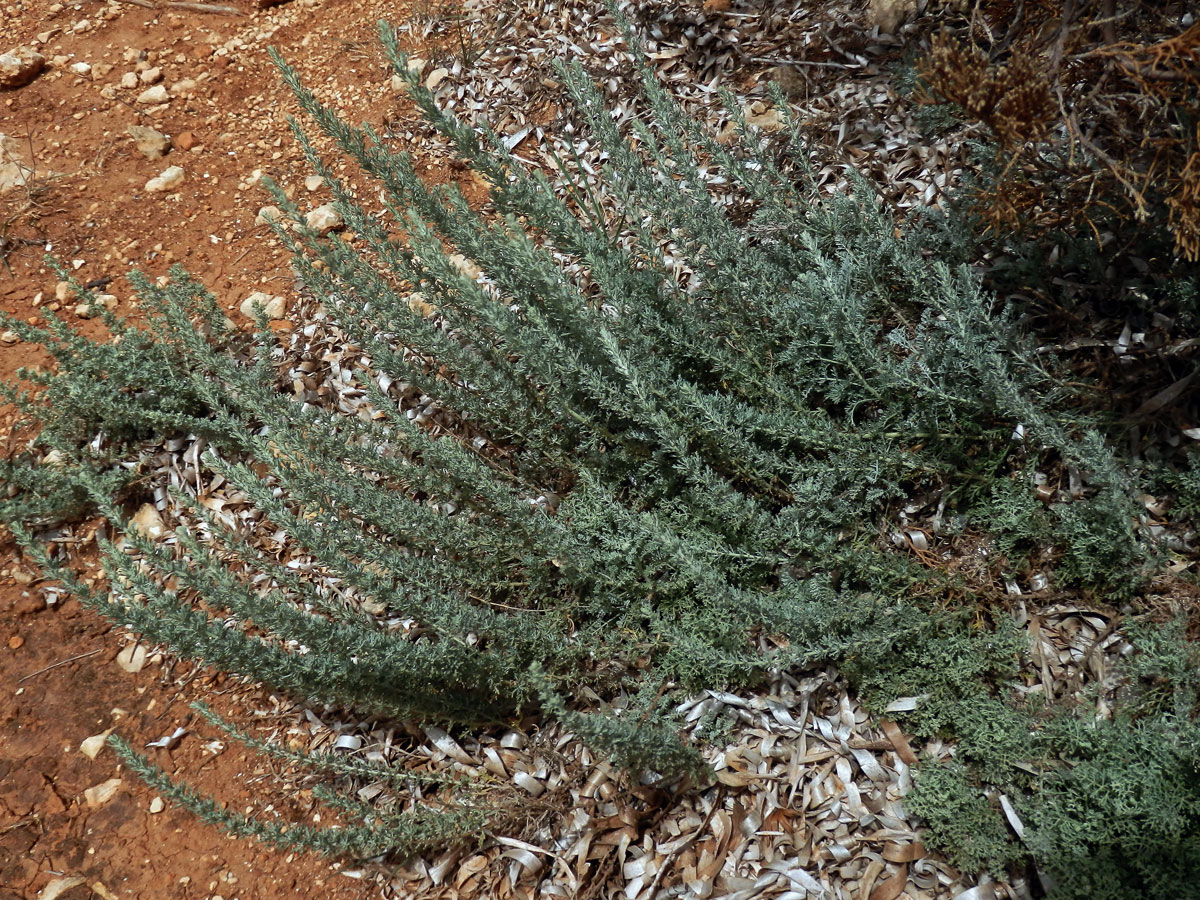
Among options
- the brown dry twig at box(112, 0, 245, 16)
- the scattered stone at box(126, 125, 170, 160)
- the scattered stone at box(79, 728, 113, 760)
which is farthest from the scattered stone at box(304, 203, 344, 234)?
the scattered stone at box(79, 728, 113, 760)

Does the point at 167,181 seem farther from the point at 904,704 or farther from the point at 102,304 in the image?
the point at 904,704

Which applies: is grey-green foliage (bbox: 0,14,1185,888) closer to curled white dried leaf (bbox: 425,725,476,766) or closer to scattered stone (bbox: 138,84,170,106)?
curled white dried leaf (bbox: 425,725,476,766)

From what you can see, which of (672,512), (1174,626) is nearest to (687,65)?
(672,512)

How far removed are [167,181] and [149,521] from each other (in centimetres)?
181

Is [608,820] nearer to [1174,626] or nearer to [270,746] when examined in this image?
[270,746]

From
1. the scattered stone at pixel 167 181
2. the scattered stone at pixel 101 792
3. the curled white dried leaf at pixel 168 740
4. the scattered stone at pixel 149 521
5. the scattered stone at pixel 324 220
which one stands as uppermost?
the scattered stone at pixel 167 181

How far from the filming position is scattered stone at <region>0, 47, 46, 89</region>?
182 inches

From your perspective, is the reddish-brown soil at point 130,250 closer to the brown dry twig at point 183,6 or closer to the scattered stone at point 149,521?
the brown dry twig at point 183,6

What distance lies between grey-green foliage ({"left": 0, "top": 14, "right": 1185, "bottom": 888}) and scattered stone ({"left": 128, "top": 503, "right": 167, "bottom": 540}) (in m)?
0.65

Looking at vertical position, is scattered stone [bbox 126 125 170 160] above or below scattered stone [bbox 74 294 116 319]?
above

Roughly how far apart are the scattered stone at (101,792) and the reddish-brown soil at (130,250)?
0.8 inches

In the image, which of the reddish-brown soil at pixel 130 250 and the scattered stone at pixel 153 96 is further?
the scattered stone at pixel 153 96

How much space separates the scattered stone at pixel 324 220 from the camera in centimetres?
393

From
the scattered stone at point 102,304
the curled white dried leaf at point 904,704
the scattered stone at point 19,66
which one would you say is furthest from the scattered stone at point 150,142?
the curled white dried leaf at point 904,704
